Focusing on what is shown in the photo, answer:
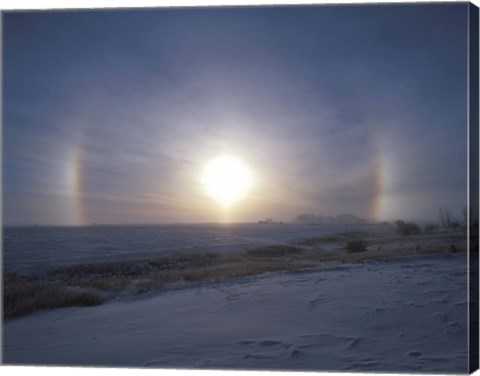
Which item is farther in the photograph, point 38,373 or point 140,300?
point 140,300

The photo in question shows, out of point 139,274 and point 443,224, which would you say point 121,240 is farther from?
point 443,224

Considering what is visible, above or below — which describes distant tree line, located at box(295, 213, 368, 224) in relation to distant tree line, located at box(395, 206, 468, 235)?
above

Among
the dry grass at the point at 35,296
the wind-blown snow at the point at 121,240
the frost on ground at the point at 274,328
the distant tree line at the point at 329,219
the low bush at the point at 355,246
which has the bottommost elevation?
the frost on ground at the point at 274,328

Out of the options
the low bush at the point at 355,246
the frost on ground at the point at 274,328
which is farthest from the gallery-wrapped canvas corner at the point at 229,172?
the low bush at the point at 355,246

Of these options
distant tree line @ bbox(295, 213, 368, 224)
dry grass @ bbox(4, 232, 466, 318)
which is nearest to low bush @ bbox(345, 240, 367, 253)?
dry grass @ bbox(4, 232, 466, 318)

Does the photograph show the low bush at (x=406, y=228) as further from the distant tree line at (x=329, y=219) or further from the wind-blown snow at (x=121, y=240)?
the distant tree line at (x=329, y=219)

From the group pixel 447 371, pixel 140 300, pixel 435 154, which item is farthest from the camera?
pixel 140 300

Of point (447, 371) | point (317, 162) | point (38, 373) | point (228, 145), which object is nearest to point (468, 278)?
point (447, 371)

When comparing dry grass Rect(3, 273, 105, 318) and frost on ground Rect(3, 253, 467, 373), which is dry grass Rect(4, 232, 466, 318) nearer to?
dry grass Rect(3, 273, 105, 318)

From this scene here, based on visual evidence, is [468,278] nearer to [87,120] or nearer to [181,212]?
[181,212]
